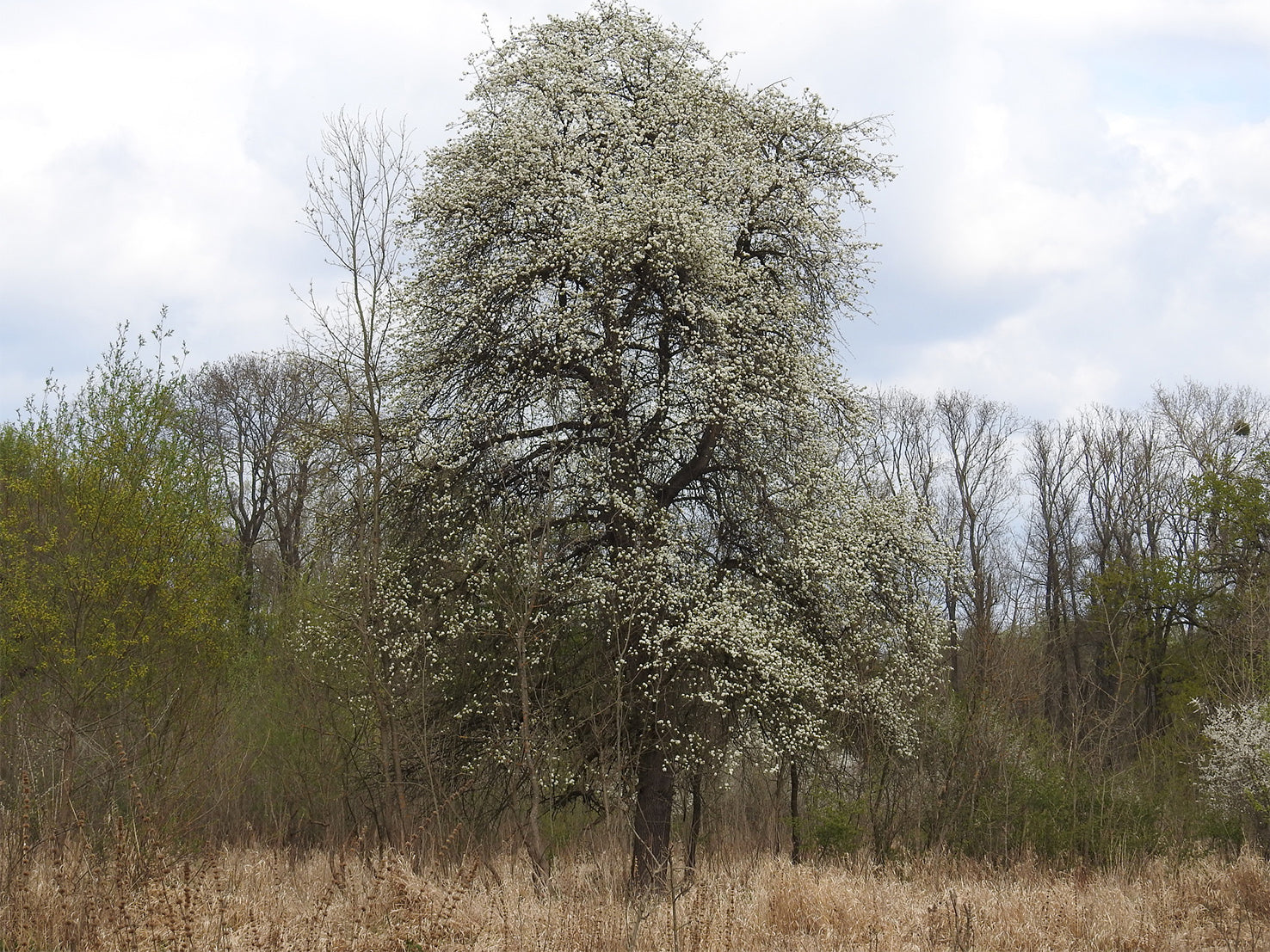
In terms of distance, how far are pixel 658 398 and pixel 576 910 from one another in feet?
25.2

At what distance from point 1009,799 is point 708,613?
6974 millimetres

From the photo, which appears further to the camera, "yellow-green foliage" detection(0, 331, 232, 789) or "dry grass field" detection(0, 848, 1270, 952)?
"yellow-green foliage" detection(0, 331, 232, 789)

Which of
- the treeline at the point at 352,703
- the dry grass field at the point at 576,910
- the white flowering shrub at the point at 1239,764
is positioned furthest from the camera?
the white flowering shrub at the point at 1239,764

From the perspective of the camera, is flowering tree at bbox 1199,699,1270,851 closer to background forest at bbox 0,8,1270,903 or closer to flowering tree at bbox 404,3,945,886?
background forest at bbox 0,8,1270,903

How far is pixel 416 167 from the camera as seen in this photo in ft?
49.2

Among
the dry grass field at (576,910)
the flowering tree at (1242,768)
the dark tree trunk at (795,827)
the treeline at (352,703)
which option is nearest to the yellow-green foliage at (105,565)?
the treeline at (352,703)

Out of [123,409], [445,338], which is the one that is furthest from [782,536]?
[123,409]

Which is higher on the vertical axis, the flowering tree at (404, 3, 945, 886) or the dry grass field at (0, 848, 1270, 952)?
the flowering tree at (404, 3, 945, 886)

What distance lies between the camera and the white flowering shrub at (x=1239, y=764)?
17.0 meters

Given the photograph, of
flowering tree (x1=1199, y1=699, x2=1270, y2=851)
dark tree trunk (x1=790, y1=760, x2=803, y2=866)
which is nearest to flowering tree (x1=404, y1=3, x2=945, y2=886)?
dark tree trunk (x1=790, y1=760, x2=803, y2=866)

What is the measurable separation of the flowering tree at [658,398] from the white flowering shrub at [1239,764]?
6205mm

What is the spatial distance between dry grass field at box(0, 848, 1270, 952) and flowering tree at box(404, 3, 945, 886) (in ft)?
8.20

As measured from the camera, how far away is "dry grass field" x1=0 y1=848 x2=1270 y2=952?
655 centimetres

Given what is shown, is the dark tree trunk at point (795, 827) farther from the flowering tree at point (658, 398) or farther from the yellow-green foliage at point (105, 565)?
the yellow-green foliage at point (105, 565)
